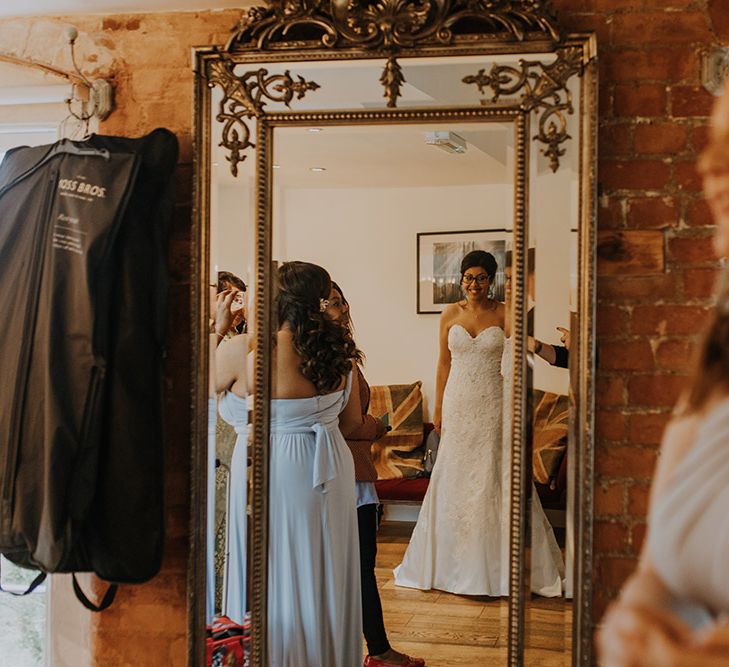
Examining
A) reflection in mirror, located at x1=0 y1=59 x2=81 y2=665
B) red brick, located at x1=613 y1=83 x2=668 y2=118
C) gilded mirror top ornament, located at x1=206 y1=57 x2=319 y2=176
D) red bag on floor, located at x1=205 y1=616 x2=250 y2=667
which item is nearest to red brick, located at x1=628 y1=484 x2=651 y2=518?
red brick, located at x1=613 y1=83 x2=668 y2=118

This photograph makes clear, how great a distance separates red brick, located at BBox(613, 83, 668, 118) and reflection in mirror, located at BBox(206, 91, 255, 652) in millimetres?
888

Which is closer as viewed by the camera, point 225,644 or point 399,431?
point 399,431

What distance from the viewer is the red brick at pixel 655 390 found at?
2.27 meters

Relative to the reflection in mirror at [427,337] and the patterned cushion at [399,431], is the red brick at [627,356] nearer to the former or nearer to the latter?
the reflection in mirror at [427,337]

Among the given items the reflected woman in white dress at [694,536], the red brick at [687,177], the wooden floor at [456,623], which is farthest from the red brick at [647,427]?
the reflected woman in white dress at [694,536]

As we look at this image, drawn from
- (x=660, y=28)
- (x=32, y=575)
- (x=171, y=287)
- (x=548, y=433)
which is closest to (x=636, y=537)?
(x=548, y=433)

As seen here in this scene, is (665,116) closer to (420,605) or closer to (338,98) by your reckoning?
(338,98)

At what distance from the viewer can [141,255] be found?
2336 millimetres

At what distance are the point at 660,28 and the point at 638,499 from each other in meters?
1.11

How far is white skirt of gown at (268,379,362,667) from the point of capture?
2393mm

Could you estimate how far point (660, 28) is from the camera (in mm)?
2287

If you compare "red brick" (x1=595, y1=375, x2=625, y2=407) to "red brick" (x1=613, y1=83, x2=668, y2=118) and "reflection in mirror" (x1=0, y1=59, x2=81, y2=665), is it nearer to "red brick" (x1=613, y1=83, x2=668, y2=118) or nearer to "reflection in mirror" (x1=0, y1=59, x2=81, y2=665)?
"red brick" (x1=613, y1=83, x2=668, y2=118)

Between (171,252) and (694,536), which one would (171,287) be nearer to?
(171,252)

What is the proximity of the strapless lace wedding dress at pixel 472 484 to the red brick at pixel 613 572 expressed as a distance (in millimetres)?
227
